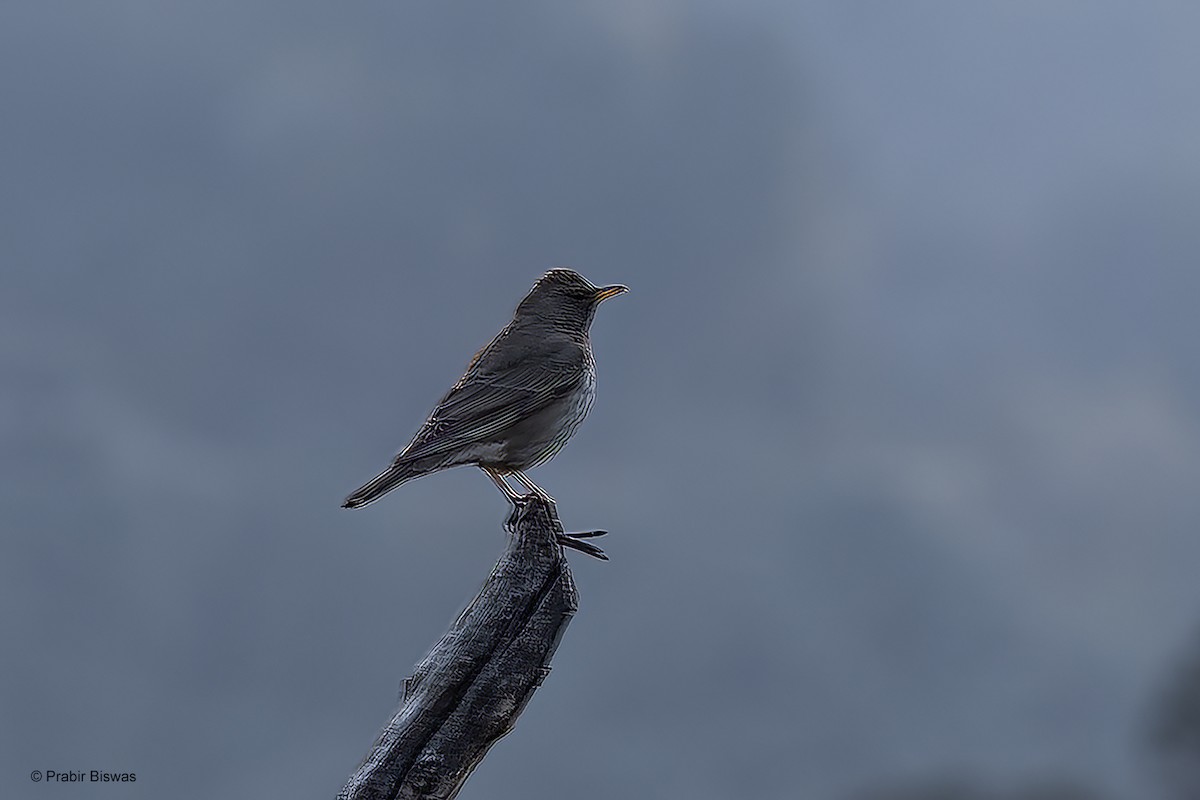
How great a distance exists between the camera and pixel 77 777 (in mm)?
8945

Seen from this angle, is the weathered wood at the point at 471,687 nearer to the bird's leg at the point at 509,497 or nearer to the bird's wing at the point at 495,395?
the bird's leg at the point at 509,497

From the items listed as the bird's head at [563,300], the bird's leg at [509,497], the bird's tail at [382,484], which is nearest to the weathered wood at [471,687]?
the bird's leg at [509,497]

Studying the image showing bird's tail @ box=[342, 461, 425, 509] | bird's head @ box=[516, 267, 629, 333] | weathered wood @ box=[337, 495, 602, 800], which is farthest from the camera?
bird's head @ box=[516, 267, 629, 333]

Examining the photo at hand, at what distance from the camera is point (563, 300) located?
941 cm

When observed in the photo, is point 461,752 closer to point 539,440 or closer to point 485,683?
point 485,683

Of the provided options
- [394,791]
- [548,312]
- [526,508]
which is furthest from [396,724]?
[548,312]

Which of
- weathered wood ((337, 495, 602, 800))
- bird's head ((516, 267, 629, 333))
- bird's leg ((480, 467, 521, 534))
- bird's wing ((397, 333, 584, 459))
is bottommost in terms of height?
weathered wood ((337, 495, 602, 800))

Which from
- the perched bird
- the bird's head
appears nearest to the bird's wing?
the perched bird

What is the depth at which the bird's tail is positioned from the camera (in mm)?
7945

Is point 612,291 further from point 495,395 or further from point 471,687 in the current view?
point 471,687

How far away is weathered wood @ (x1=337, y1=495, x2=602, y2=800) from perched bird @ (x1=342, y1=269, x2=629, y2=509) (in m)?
1.32

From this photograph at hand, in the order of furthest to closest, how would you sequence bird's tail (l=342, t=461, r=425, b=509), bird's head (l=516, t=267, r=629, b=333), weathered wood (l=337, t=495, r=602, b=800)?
bird's head (l=516, t=267, r=629, b=333), bird's tail (l=342, t=461, r=425, b=509), weathered wood (l=337, t=495, r=602, b=800)

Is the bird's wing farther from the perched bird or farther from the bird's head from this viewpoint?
the bird's head

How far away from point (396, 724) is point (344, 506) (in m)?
1.90
